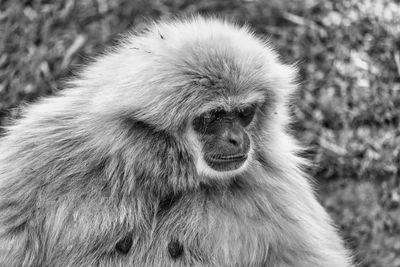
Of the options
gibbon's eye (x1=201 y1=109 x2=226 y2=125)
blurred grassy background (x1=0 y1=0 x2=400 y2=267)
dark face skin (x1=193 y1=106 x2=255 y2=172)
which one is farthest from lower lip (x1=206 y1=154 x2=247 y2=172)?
blurred grassy background (x1=0 y1=0 x2=400 y2=267)

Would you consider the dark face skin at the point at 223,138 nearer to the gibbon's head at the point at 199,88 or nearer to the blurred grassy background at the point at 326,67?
the gibbon's head at the point at 199,88

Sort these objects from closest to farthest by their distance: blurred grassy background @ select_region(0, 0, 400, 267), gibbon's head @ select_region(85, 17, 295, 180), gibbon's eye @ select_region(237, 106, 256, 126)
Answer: gibbon's head @ select_region(85, 17, 295, 180) → gibbon's eye @ select_region(237, 106, 256, 126) → blurred grassy background @ select_region(0, 0, 400, 267)

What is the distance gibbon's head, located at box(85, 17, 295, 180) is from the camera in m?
4.77

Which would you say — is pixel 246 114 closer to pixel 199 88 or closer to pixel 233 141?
pixel 233 141

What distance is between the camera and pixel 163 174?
4848 millimetres

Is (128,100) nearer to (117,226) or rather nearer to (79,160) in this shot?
(79,160)

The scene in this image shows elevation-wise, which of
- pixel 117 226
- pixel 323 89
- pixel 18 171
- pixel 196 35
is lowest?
pixel 323 89

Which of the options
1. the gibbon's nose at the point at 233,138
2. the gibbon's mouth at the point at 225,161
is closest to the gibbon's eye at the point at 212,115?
the gibbon's nose at the point at 233,138

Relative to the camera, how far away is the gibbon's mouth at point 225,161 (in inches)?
191

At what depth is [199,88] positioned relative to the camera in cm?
478

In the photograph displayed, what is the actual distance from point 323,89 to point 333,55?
406 mm

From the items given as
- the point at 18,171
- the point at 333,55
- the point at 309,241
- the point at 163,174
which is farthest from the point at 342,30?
the point at 18,171

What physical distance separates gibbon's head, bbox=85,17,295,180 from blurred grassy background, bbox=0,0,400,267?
8.52ft

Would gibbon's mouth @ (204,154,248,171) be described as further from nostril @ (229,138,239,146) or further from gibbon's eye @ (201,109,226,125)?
gibbon's eye @ (201,109,226,125)
